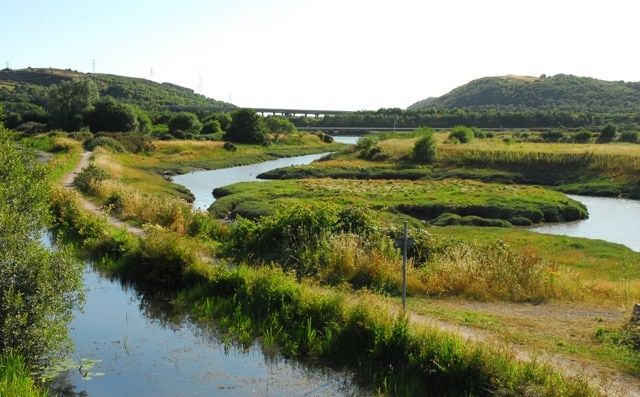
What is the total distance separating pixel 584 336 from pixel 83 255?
17.9 metres

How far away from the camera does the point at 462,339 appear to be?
12.2 meters

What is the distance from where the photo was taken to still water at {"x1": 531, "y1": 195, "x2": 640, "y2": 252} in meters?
41.0

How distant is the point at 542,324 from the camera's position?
575 inches

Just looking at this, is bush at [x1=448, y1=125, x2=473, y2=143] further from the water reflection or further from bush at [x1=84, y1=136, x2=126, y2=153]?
the water reflection

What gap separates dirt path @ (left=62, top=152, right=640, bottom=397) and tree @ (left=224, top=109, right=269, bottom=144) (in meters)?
93.2

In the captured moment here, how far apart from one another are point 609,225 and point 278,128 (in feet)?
290

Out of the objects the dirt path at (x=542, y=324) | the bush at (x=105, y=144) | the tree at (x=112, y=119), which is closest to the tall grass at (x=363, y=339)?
the dirt path at (x=542, y=324)

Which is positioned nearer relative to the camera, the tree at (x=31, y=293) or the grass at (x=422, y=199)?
the tree at (x=31, y=293)

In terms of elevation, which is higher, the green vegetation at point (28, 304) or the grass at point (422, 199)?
the green vegetation at point (28, 304)

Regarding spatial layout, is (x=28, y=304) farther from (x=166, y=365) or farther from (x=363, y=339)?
(x=363, y=339)

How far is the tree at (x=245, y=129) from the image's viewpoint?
354ft

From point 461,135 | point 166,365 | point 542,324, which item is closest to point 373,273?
point 542,324

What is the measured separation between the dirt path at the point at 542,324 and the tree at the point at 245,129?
93.2 metres

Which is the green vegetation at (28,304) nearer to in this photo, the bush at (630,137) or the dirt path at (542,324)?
the dirt path at (542,324)
